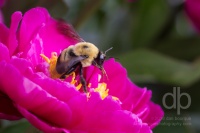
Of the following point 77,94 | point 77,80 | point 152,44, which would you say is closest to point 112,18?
point 152,44

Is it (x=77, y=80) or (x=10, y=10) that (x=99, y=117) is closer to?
(x=77, y=80)

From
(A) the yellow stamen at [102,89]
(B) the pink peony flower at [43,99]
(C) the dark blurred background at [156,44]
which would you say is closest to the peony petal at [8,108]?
(B) the pink peony flower at [43,99]

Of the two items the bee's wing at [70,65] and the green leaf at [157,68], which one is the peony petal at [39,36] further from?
the green leaf at [157,68]

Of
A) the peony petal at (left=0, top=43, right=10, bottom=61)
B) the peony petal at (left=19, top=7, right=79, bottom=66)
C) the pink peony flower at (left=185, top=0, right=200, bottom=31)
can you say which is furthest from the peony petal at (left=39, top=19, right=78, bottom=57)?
the pink peony flower at (left=185, top=0, right=200, bottom=31)

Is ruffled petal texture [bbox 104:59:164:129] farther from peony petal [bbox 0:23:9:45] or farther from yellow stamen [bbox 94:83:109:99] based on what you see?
peony petal [bbox 0:23:9:45]

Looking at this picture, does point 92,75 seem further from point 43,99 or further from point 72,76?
point 43,99

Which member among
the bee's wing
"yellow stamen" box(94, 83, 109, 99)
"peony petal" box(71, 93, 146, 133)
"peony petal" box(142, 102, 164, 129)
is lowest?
"peony petal" box(142, 102, 164, 129)
